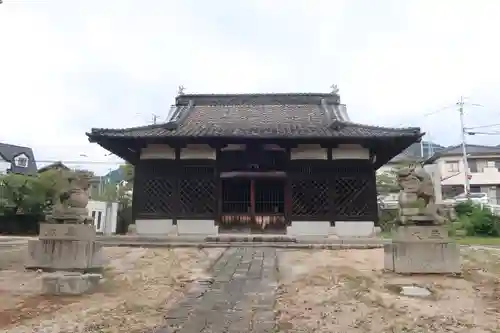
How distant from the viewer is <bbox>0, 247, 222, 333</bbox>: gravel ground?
4.30m

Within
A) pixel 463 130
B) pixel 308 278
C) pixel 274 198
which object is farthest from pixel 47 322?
pixel 463 130

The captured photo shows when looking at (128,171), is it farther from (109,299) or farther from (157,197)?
(109,299)

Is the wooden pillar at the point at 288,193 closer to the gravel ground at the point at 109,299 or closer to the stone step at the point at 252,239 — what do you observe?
the stone step at the point at 252,239

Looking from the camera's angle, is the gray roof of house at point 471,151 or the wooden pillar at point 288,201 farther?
the gray roof of house at point 471,151

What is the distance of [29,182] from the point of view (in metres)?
20.8

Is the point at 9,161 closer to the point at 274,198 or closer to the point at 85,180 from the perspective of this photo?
the point at 274,198

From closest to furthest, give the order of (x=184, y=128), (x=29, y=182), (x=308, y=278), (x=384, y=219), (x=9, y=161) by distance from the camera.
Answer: (x=308, y=278), (x=184, y=128), (x=29, y=182), (x=384, y=219), (x=9, y=161)

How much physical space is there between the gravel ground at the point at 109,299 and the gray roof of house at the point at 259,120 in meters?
6.69

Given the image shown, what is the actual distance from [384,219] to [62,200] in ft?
71.5

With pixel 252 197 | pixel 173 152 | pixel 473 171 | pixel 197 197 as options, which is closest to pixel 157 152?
pixel 173 152

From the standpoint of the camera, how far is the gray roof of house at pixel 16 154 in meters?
37.6

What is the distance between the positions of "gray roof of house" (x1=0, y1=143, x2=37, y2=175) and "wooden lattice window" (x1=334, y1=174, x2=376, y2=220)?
3298 cm

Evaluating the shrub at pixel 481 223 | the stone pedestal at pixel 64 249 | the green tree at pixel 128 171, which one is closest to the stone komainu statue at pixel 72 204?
the stone pedestal at pixel 64 249

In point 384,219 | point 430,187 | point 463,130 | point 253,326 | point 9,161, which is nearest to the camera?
point 253,326
